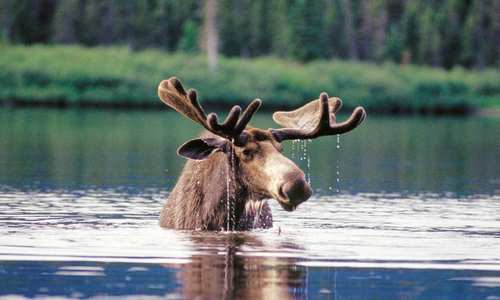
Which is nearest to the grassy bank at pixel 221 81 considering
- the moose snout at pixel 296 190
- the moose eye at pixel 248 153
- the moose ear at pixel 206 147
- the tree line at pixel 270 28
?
the tree line at pixel 270 28

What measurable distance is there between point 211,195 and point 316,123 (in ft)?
5.79

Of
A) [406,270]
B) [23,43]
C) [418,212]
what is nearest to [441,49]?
[23,43]

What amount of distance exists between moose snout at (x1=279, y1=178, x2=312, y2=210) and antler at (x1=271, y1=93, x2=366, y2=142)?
4.62 feet

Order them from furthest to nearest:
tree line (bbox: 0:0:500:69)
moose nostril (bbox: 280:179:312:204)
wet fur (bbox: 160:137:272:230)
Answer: tree line (bbox: 0:0:500:69)
wet fur (bbox: 160:137:272:230)
moose nostril (bbox: 280:179:312:204)

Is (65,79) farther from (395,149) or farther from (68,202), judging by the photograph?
(68,202)

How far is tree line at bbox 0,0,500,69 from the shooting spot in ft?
382

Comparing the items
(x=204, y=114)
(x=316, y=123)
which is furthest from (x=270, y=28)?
(x=204, y=114)

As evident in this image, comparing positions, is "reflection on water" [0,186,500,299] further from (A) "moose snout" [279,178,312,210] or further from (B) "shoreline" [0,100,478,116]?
(B) "shoreline" [0,100,478,116]

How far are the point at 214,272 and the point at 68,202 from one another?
8916mm

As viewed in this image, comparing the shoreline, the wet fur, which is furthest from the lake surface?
the shoreline

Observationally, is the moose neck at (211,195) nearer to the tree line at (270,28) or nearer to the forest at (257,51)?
the forest at (257,51)

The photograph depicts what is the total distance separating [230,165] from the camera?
19.0 metres

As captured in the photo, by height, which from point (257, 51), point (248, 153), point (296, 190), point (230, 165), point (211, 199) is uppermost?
point (248, 153)

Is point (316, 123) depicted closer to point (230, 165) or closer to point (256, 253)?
point (230, 165)
